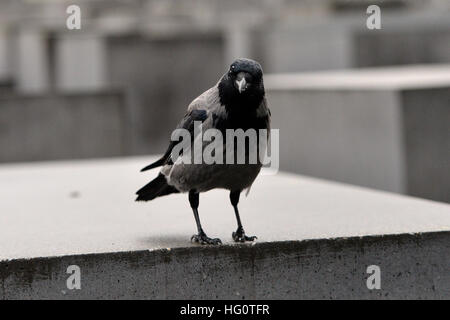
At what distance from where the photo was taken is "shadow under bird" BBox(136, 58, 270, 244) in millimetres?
4789

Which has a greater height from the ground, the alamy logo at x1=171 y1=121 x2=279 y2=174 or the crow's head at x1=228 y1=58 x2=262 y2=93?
the crow's head at x1=228 y1=58 x2=262 y2=93

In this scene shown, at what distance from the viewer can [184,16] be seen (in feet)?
86.8

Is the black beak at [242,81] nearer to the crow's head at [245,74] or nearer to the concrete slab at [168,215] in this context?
the crow's head at [245,74]

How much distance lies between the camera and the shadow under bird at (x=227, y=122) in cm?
479

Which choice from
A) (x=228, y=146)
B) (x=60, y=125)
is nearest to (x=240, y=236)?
(x=228, y=146)

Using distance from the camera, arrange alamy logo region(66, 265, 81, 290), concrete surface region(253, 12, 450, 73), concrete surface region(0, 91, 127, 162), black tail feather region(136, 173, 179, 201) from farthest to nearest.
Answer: concrete surface region(253, 12, 450, 73) → concrete surface region(0, 91, 127, 162) → black tail feather region(136, 173, 179, 201) → alamy logo region(66, 265, 81, 290)

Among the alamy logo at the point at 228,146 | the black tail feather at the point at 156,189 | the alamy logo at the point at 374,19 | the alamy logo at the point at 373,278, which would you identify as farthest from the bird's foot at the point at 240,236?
the alamy logo at the point at 374,19

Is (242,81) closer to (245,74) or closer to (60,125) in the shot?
(245,74)

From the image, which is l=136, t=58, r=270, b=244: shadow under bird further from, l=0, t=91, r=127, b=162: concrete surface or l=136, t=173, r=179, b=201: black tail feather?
l=0, t=91, r=127, b=162: concrete surface

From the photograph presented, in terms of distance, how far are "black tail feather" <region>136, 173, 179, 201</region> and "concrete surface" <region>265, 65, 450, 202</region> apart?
4.14m

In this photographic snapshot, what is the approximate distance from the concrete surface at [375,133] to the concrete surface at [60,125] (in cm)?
270

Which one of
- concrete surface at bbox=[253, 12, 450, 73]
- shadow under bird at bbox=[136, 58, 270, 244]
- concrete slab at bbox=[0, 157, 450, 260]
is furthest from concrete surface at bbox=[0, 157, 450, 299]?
concrete surface at bbox=[253, 12, 450, 73]

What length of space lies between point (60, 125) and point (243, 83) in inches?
338
